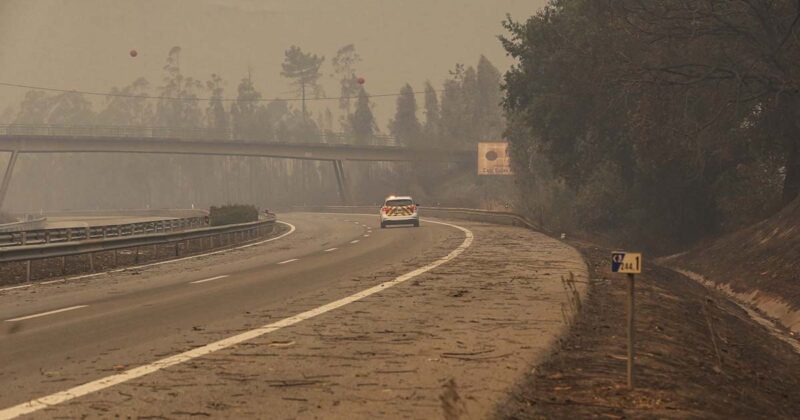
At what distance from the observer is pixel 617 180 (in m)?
44.0

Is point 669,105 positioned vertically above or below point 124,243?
above

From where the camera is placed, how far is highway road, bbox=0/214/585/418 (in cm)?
832

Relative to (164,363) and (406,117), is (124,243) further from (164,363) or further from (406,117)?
(406,117)

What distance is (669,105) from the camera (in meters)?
A: 29.9

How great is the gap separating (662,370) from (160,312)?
7.30m

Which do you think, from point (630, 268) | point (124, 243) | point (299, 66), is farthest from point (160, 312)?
point (299, 66)

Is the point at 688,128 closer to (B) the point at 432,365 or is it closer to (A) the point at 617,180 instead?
(A) the point at 617,180

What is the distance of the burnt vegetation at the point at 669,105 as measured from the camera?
1093 inches

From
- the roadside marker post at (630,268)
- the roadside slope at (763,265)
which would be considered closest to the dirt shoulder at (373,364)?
the roadside marker post at (630,268)

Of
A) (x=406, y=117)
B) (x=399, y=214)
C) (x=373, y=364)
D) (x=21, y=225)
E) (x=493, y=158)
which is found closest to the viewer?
(x=373, y=364)

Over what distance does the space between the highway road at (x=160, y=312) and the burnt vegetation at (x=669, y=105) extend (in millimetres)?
8533

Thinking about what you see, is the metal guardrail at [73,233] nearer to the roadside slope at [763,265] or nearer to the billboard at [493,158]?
the roadside slope at [763,265]

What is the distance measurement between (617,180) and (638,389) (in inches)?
1456

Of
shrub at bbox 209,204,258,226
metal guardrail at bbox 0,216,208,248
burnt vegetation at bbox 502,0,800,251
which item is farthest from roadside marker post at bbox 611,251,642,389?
shrub at bbox 209,204,258,226
